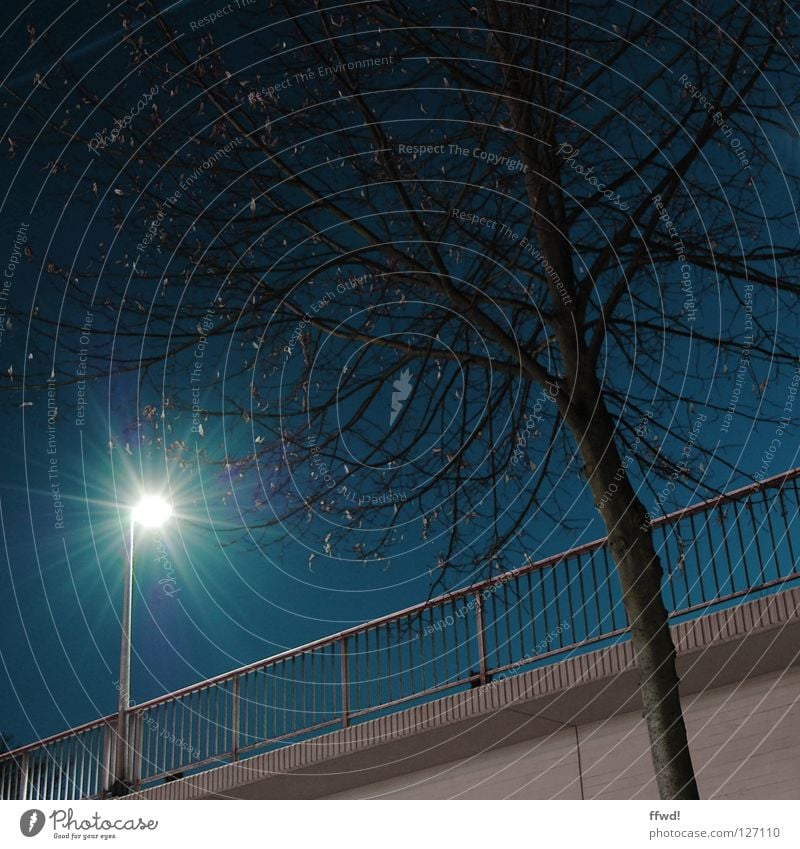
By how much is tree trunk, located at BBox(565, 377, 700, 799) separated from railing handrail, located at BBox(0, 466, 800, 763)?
0.45 m

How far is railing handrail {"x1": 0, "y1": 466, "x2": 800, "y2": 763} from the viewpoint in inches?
371

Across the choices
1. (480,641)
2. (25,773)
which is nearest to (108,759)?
(25,773)

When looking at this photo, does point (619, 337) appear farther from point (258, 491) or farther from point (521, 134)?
point (258, 491)

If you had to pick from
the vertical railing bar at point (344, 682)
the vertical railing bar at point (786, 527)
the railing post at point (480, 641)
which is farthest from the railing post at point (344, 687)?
the vertical railing bar at point (786, 527)

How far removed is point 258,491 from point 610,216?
10.7 ft

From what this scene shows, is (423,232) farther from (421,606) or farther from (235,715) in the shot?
(235,715)

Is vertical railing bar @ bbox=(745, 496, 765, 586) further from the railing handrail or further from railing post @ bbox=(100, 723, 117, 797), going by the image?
railing post @ bbox=(100, 723, 117, 797)

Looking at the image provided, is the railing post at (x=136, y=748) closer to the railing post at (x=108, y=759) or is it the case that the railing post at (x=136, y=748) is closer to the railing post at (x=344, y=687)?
the railing post at (x=108, y=759)

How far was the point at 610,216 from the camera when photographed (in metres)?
9.66

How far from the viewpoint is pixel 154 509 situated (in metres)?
10.5

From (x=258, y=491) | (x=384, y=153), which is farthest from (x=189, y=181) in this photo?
(x=258, y=491)

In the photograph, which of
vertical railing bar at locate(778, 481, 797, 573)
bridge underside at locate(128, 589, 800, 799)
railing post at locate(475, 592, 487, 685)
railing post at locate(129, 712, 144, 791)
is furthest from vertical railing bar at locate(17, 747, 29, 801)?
vertical railing bar at locate(778, 481, 797, 573)
